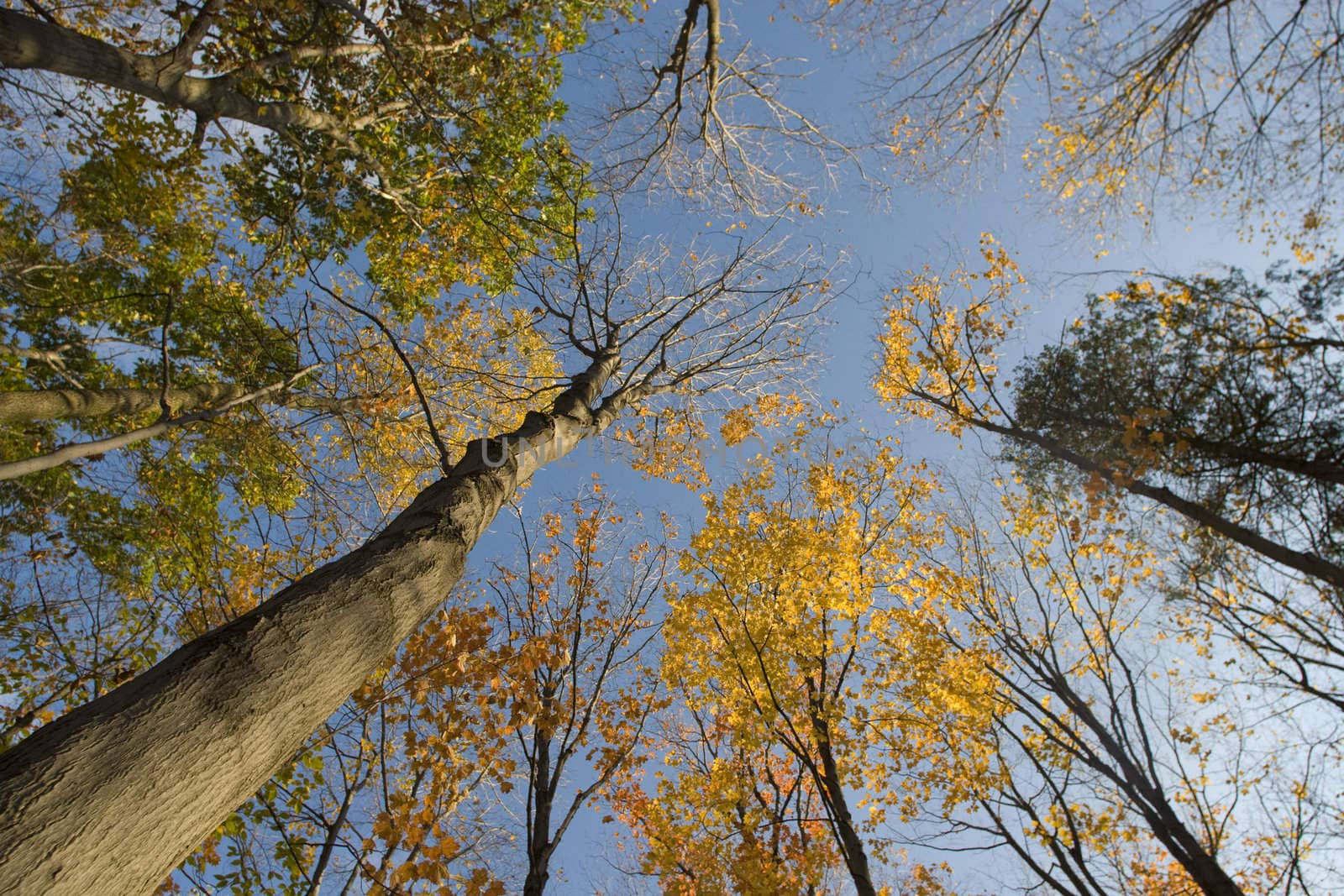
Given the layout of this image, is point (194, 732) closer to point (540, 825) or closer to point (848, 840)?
point (540, 825)

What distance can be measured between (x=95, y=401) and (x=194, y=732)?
6845 millimetres

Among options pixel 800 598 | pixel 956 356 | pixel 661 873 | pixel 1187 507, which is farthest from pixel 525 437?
pixel 956 356

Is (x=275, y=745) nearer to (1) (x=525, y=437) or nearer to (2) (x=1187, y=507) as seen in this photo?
(1) (x=525, y=437)

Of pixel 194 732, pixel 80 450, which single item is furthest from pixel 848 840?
pixel 80 450

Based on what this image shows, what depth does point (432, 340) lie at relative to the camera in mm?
9484

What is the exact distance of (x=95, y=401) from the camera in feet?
19.4

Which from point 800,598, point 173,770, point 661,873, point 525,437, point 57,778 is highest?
point 800,598

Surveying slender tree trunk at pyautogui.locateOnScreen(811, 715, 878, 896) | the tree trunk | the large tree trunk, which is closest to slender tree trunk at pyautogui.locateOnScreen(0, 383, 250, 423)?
the tree trunk

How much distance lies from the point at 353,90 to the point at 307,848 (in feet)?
27.3

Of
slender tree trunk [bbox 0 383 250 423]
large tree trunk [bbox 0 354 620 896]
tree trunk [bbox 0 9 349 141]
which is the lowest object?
large tree trunk [bbox 0 354 620 896]

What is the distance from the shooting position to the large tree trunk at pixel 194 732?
1121 millimetres

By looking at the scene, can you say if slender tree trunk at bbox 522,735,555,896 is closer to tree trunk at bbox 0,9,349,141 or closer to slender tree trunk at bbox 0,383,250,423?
slender tree trunk at bbox 0,383,250,423

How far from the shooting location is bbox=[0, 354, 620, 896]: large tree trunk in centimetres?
112

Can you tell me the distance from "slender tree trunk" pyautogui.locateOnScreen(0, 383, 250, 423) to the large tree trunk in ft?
12.6
